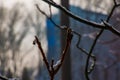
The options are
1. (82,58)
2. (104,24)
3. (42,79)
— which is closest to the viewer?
(104,24)

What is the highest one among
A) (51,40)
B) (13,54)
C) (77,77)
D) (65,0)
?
(65,0)

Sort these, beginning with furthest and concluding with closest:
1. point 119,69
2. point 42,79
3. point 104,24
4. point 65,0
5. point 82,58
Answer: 1. point 42,79
2. point 82,58
3. point 119,69
4. point 65,0
5. point 104,24

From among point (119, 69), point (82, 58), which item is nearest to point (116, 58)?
point (119, 69)

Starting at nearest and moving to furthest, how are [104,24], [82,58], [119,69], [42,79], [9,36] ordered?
[104,24]
[119,69]
[82,58]
[42,79]
[9,36]

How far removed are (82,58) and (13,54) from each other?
6.44m

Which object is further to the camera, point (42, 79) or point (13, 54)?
point (13, 54)

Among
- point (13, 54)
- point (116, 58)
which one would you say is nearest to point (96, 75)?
Result: point (116, 58)

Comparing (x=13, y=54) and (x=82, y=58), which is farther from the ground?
(x=82, y=58)

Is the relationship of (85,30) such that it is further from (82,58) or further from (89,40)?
(82,58)

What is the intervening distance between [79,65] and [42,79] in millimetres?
2924

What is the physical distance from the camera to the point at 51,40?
2266 centimetres

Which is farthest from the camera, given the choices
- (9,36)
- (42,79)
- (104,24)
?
(9,36)

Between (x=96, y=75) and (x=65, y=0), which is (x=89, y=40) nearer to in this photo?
(x=96, y=75)

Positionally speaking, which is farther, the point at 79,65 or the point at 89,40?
the point at 79,65
